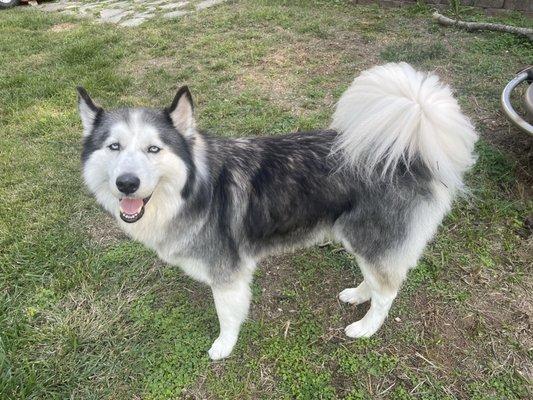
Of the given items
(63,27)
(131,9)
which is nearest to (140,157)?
(63,27)

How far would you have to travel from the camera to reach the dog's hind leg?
2.25 m

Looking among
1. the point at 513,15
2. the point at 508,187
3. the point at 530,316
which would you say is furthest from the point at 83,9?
the point at 530,316

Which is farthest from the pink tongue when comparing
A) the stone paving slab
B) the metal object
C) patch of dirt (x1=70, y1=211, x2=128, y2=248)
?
the stone paving slab

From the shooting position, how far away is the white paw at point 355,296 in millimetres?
2699

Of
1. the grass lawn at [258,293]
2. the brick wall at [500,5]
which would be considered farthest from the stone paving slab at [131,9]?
the brick wall at [500,5]

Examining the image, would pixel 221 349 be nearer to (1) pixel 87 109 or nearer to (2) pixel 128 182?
(2) pixel 128 182

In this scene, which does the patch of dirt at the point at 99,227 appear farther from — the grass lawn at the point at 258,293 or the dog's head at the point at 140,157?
the dog's head at the point at 140,157

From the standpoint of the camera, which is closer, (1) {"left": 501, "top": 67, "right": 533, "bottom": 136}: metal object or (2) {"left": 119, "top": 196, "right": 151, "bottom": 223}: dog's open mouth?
(2) {"left": 119, "top": 196, "right": 151, "bottom": 223}: dog's open mouth

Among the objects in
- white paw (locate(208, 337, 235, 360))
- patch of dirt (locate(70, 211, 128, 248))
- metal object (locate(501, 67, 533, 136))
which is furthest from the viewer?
patch of dirt (locate(70, 211, 128, 248))

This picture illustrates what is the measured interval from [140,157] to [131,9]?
6.93m

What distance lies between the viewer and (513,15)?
19.2 ft

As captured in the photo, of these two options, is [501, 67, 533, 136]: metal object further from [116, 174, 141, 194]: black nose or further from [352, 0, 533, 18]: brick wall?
[352, 0, 533, 18]: brick wall

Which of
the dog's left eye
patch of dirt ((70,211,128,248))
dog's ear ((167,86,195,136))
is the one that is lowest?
patch of dirt ((70,211,128,248))

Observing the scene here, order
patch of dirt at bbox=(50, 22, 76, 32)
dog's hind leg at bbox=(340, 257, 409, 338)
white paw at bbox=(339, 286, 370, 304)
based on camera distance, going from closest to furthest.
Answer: dog's hind leg at bbox=(340, 257, 409, 338) < white paw at bbox=(339, 286, 370, 304) < patch of dirt at bbox=(50, 22, 76, 32)
